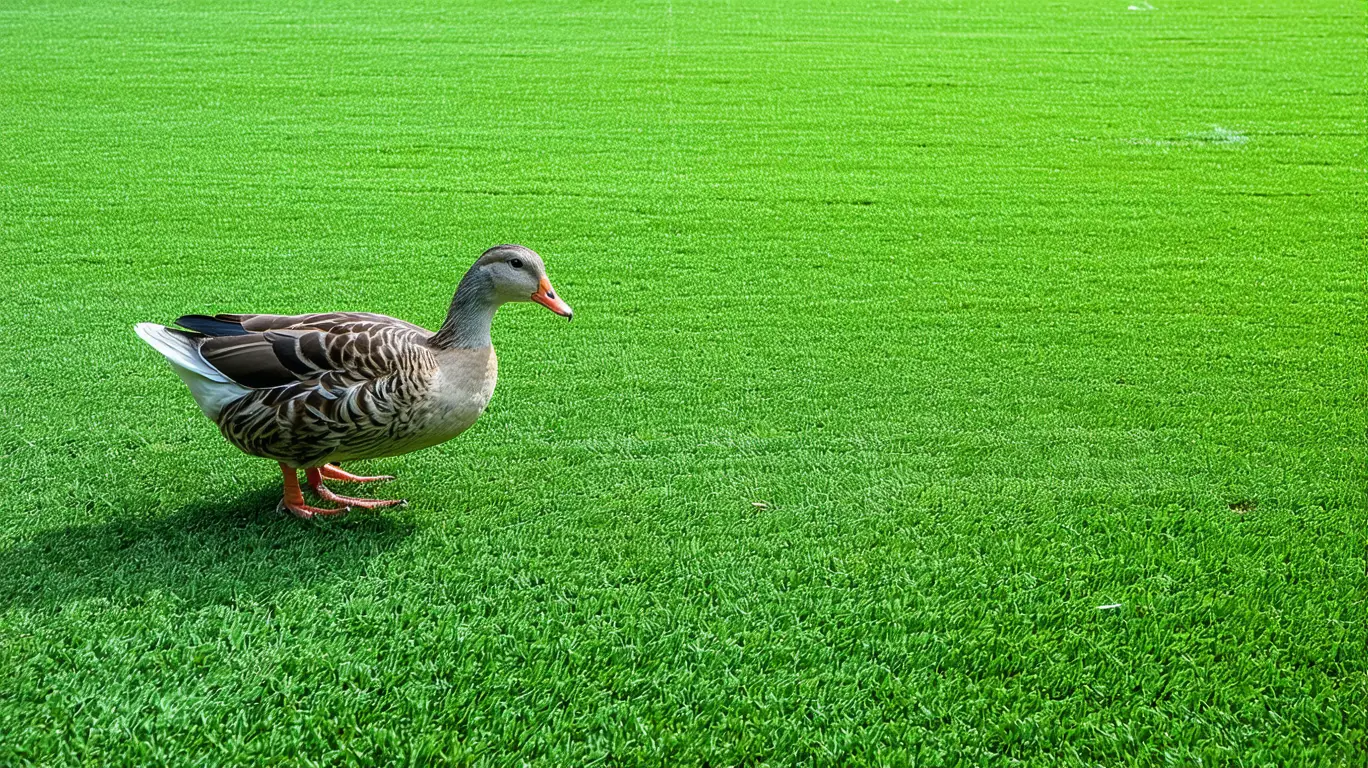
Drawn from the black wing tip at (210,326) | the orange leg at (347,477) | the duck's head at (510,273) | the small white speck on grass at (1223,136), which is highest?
the duck's head at (510,273)

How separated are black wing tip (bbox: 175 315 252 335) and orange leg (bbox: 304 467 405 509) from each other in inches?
17.1

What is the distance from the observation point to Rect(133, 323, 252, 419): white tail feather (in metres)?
2.82

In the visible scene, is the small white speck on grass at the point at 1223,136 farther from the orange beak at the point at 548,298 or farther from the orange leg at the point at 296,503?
the orange leg at the point at 296,503

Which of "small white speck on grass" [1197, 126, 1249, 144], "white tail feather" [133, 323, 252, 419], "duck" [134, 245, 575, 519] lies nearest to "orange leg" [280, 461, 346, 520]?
"duck" [134, 245, 575, 519]

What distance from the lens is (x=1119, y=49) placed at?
10062 mm

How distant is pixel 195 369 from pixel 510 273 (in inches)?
33.8

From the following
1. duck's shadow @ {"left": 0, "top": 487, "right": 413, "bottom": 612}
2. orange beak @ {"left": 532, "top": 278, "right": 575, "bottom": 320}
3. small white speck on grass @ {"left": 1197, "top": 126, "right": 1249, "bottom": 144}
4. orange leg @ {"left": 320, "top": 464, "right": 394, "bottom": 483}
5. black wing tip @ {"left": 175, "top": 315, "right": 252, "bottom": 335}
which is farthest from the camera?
small white speck on grass @ {"left": 1197, "top": 126, "right": 1249, "bottom": 144}

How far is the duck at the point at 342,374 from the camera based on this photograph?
8.96 ft

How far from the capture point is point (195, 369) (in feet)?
9.27

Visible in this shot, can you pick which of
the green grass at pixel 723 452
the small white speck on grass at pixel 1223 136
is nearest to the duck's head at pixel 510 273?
the green grass at pixel 723 452

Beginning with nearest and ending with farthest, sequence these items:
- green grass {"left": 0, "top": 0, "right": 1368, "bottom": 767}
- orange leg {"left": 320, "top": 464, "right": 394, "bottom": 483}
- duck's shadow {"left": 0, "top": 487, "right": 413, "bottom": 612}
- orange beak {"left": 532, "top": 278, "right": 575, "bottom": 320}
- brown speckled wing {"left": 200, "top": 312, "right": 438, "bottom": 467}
A: green grass {"left": 0, "top": 0, "right": 1368, "bottom": 767} < duck's shadow {"left": 0, "top": 487, "right": 413, "bottom": 612} < brown speckled wing {"left": 200, "top": 312, "right": 438, "bottom": 467} < orange beak {"left": 532, "top": 278, "right": 575, "bottom": 320} < orange leg {"left": 320, "top": 464, "right": 394, "bottom": 483}

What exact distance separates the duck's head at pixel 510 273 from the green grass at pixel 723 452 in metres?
0.58

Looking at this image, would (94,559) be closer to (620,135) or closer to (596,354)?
(596,354)

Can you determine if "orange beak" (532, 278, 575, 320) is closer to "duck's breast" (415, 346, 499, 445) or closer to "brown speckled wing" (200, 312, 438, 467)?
"duck's breast" (415, 346, 499, 445)
